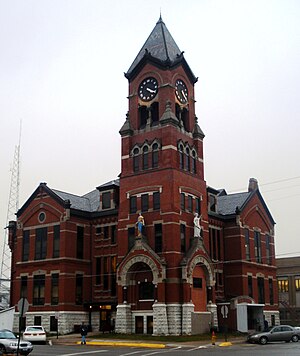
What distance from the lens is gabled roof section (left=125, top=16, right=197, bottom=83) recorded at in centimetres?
6241

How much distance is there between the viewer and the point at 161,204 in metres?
57.1

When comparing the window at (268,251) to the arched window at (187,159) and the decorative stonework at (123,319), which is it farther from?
the decorative stonework at (123,319)

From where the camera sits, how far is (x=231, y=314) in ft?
201

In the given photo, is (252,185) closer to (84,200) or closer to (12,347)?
(84,200)

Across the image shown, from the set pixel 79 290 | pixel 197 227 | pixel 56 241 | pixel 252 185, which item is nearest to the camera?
pixel 197 227

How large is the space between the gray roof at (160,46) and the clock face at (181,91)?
2.72 meters

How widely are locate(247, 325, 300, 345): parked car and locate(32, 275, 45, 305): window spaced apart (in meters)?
25.7

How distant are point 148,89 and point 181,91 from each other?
3.75 m

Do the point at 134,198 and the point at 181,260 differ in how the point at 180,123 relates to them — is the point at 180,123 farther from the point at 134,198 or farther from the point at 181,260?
the point at 181,260

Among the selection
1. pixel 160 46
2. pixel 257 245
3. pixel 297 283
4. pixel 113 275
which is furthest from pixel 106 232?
pixel 297 283

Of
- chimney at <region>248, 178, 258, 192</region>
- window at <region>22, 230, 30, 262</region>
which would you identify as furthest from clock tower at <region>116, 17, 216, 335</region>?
chimney at <region>248, 178, 258, 192</region>

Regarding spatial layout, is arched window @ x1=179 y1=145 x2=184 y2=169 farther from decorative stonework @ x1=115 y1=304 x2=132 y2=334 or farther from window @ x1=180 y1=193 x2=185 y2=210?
decorative stonework @ x1=115 y1=304 x2=132 y2=334

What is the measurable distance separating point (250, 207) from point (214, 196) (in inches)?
185

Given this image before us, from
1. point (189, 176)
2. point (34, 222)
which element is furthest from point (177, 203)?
point (34, 222)
